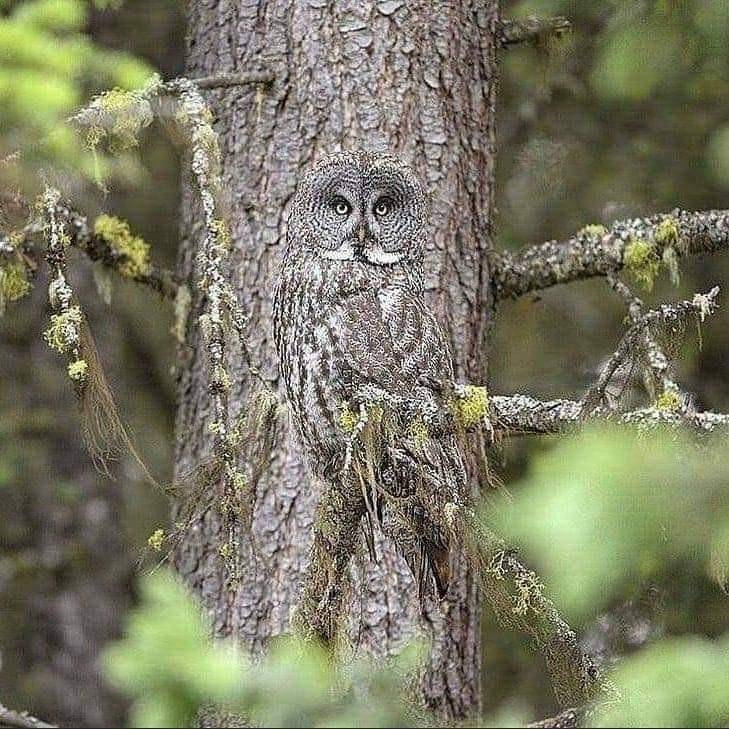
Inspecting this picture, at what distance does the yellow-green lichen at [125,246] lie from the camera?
4219 millimetres

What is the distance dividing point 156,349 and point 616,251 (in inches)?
165

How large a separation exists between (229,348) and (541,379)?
7.92 ft

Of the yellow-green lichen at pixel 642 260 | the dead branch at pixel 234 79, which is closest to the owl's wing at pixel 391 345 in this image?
the yellow-green lichen at pixel 642 260

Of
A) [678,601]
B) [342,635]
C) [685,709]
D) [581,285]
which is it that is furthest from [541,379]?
[685,709]

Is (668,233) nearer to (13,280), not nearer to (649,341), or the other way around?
(649,341)

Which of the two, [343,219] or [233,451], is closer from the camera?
[233,451]

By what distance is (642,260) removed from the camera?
3928mm

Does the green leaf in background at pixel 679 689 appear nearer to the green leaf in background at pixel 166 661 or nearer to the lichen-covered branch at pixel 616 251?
the green leaf in background at pixel 166 661

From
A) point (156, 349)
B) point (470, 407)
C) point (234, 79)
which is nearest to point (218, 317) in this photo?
point (470, 407)

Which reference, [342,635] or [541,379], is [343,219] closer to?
[342,635]

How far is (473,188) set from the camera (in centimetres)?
415

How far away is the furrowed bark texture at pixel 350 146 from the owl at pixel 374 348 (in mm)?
264

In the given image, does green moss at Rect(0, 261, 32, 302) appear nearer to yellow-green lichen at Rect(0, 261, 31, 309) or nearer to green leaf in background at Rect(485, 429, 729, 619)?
yellow-green lichen at Rect(0, 261, 31, 309)

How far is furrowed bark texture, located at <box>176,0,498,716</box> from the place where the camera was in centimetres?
393
